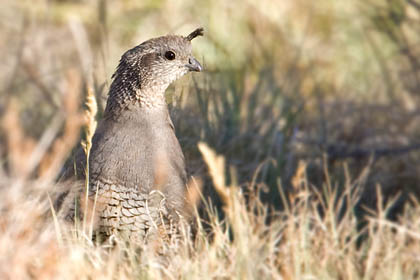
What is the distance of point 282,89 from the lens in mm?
5746

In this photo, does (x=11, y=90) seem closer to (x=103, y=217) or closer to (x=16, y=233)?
(x=103, y=217)

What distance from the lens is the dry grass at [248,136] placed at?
2914 millimetres

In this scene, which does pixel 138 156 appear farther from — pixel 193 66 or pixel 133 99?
pixel 193 66

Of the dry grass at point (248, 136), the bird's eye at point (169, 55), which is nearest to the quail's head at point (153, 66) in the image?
the bird's eye at point (169, 55)

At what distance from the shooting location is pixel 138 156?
3.46 meters

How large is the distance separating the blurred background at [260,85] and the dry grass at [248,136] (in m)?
0.02

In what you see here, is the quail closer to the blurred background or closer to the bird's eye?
the bird's eye

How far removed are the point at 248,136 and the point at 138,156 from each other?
157 cm

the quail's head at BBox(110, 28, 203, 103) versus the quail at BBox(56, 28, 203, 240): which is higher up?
the quail's head at BBox(110, 28, 203, 103)

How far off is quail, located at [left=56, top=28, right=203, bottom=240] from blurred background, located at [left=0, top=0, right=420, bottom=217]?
26 centimetres

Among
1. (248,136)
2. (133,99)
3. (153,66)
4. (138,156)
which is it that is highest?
(153,66)

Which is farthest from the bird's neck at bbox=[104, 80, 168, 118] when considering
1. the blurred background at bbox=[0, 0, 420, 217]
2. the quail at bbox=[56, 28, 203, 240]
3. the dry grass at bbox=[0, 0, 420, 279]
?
the blurred background at bbox=[0, 0, 420, 217]

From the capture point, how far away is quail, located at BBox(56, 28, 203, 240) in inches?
133

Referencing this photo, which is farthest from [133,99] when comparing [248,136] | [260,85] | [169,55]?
[260,85]
